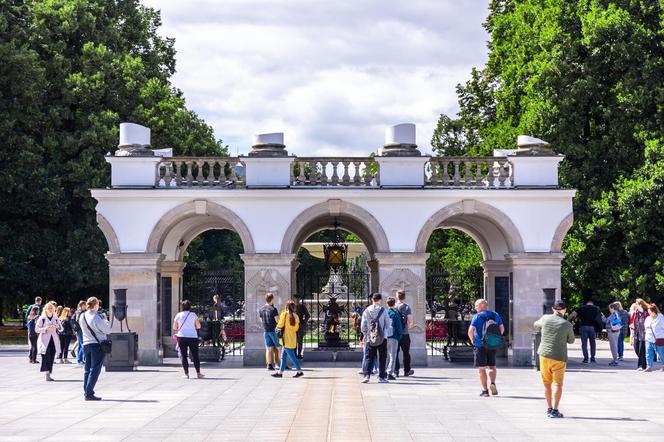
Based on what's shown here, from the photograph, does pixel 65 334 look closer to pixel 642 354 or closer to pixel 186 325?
pixel 186 325

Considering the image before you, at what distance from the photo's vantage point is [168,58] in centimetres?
Result: 5112

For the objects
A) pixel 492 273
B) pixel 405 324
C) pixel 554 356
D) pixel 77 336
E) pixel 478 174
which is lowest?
pixel 554 356

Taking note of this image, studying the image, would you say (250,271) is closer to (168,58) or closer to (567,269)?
(567,269)

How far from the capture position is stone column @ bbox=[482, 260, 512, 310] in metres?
30.3

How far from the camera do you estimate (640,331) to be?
1025 inches

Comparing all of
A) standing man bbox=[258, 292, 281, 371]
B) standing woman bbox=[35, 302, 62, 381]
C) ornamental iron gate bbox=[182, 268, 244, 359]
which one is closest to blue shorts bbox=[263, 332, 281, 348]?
standing man bbox=[258, 292, 281, 371]

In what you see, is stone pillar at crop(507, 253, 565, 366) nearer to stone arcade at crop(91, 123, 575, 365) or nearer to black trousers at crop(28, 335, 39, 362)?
stone arcade at crop(91, 123, 575, 365)

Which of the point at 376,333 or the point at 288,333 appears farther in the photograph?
the point at 288,333

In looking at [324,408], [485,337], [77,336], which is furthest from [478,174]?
Result: [324,408]

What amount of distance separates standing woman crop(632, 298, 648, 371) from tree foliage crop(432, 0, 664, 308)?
9.21 metres

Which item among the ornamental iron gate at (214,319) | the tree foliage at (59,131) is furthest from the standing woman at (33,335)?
the tree foliage at (59,131)

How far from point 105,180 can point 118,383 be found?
18.8 metres

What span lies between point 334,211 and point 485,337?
900 centimetres

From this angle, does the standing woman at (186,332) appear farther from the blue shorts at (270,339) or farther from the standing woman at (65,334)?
the standing woman at (65,334)
